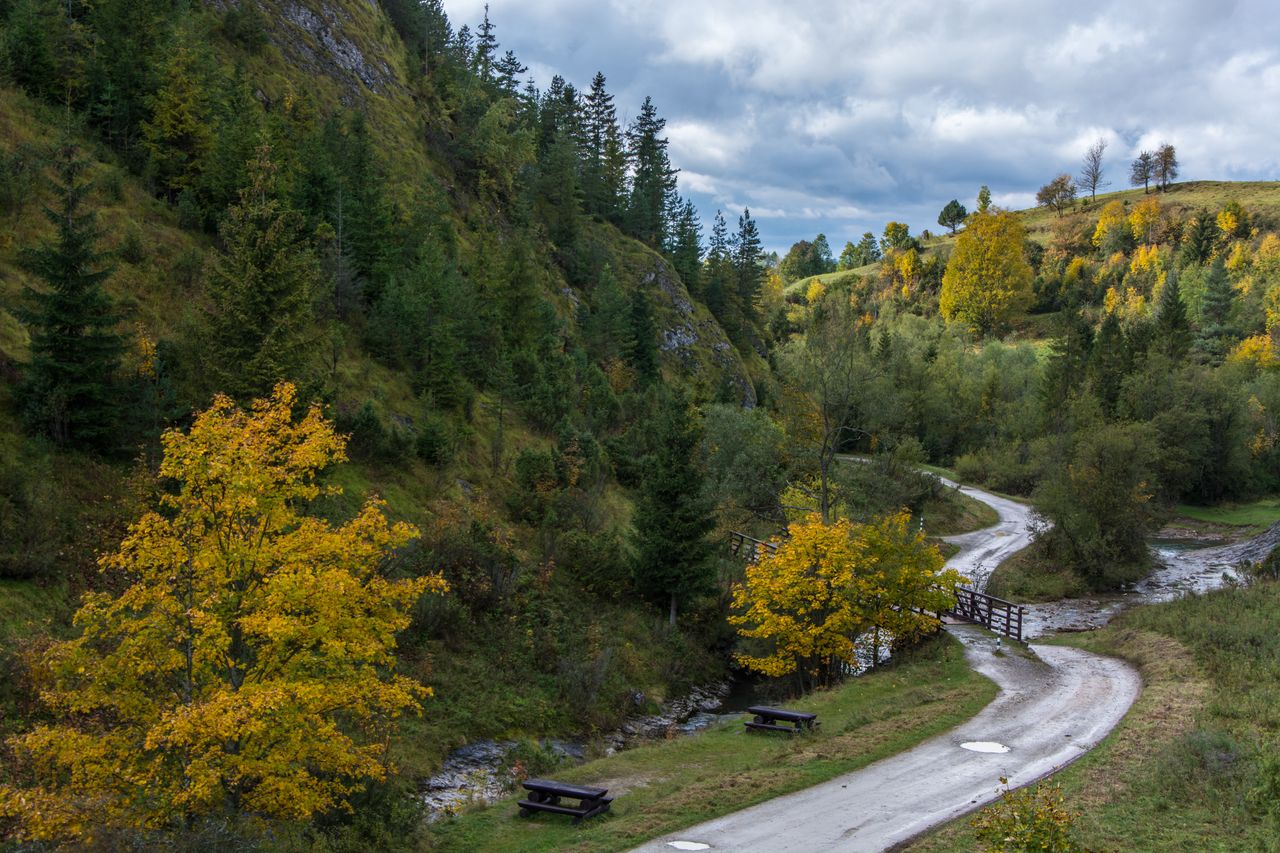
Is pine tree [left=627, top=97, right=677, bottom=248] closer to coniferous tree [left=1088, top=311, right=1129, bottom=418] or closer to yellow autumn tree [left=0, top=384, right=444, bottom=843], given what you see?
coniferous tree [left=1088, top=311, right=1129, bottom=418]

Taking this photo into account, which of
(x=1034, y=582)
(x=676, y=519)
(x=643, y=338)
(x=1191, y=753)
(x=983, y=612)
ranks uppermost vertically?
Answer: (x=643, y=338)

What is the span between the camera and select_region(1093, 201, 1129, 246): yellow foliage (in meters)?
123

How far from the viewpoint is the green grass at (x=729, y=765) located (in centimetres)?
1262

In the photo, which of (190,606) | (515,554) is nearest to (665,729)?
(515,554)

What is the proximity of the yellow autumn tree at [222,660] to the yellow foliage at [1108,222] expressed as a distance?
140 m

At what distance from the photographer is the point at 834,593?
23.4 metres

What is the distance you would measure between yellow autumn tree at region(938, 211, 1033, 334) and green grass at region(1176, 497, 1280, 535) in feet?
144

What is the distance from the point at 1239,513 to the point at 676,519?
53993mm

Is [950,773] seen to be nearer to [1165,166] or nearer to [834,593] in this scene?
[834,593]

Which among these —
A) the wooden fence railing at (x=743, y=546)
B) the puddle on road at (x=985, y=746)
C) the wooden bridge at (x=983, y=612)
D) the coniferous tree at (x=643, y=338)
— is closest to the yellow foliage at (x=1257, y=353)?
the coniferous tree at (x=643, y=338)

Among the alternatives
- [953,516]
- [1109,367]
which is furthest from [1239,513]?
[953,516]

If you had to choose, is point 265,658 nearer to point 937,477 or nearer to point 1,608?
point 1,608

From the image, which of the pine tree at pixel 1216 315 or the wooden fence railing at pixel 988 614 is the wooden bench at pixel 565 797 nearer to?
the wooden fence railing at pixel 988 614

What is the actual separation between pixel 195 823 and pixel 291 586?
3389mm
